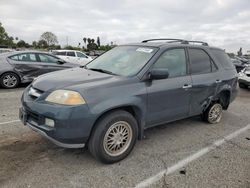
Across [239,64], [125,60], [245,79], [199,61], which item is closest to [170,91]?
[125,60]

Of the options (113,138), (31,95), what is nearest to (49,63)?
(31,95)

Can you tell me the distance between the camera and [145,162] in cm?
332

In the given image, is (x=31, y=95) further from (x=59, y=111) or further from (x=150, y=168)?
(x=150, y=168)

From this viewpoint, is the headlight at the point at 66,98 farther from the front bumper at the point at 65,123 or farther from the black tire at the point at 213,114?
the black tire at the point at 213,114

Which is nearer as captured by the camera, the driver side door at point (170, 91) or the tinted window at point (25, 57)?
the driver side door at point (170, 91)

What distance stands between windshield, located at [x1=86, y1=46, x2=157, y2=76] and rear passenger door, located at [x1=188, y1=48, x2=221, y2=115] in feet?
3.30

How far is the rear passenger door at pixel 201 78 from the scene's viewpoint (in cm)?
431

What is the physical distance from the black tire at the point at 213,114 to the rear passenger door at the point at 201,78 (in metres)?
0.37

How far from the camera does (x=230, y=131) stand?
15.6 feet

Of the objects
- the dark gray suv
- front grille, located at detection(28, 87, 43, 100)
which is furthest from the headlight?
front grille, located at detection(28, 87, 43, 100)

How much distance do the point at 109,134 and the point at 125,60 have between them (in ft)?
4.49

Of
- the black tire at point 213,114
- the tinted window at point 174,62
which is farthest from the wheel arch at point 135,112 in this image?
the black tire at point 213,114

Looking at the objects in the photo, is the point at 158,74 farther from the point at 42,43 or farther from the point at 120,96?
the point at 42,43

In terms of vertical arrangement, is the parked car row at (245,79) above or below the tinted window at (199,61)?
below
